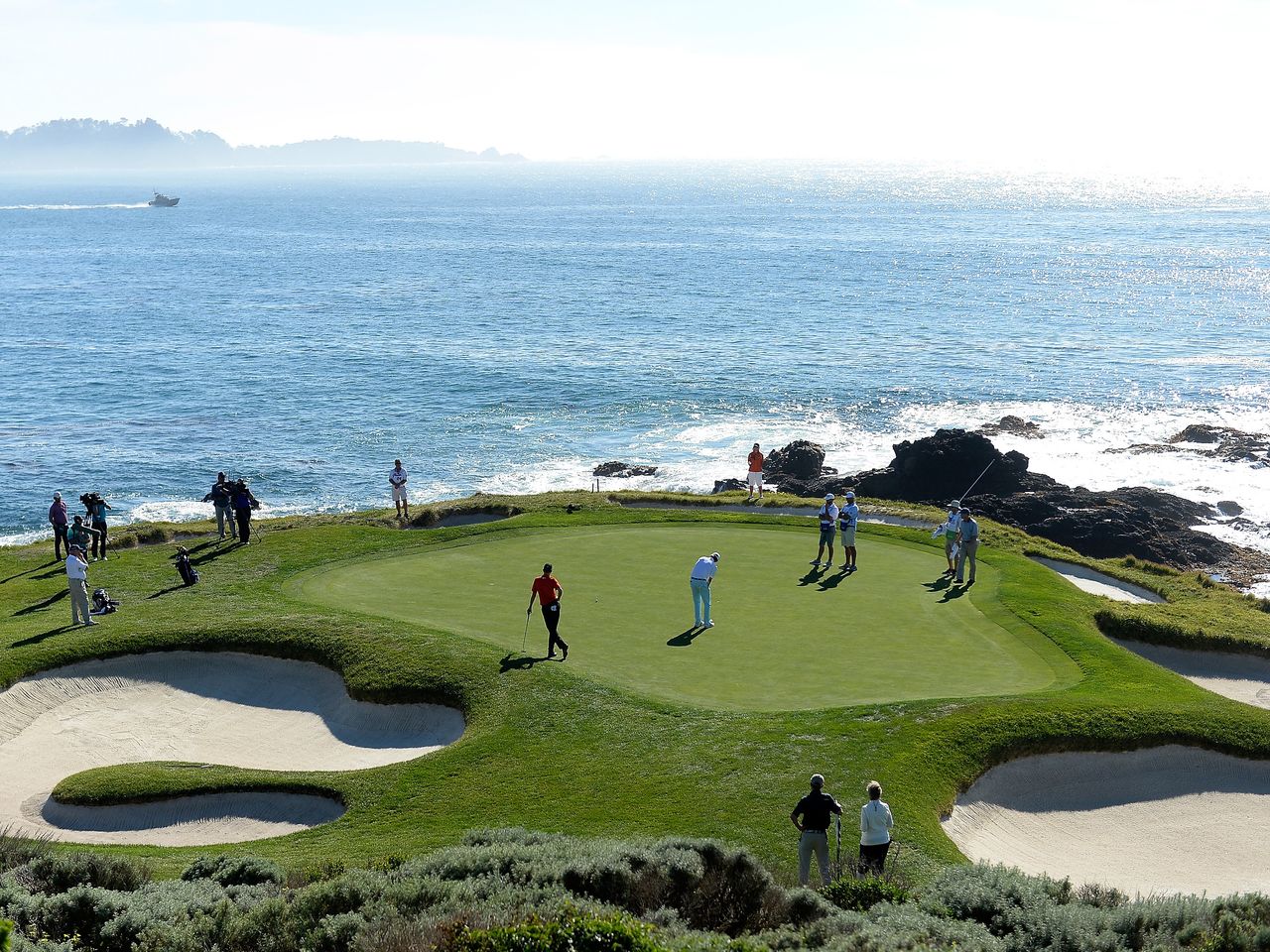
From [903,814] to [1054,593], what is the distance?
11635 millimetres

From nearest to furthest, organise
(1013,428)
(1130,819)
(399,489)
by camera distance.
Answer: (1130,819) → (399,489) → (1013,428)

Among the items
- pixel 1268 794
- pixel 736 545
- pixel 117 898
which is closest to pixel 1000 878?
pixel 1268 794

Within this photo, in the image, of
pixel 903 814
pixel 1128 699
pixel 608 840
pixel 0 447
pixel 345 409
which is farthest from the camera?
pixel 345 409

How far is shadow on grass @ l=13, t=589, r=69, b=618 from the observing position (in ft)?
90.6

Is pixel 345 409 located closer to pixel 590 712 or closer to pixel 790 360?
pixel 790 360

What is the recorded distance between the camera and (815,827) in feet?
50.2

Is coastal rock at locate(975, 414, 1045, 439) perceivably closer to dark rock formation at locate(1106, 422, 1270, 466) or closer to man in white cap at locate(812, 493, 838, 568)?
dark rock formation at locate(1106, 422, 1270, 466)

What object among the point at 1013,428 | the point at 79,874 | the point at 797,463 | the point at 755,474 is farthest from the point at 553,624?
the point at 1013,428

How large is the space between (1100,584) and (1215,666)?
7.49m

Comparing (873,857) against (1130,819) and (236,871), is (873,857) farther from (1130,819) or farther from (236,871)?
(236,871)

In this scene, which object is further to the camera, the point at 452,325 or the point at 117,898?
the point at 452,325

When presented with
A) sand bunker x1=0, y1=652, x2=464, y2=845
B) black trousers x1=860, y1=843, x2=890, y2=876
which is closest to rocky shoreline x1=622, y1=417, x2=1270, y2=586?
sand bunker x1=0, y1=652, x2=464, y2=845

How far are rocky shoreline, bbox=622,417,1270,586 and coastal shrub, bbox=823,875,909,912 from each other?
1368 inches

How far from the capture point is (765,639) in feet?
76.2
